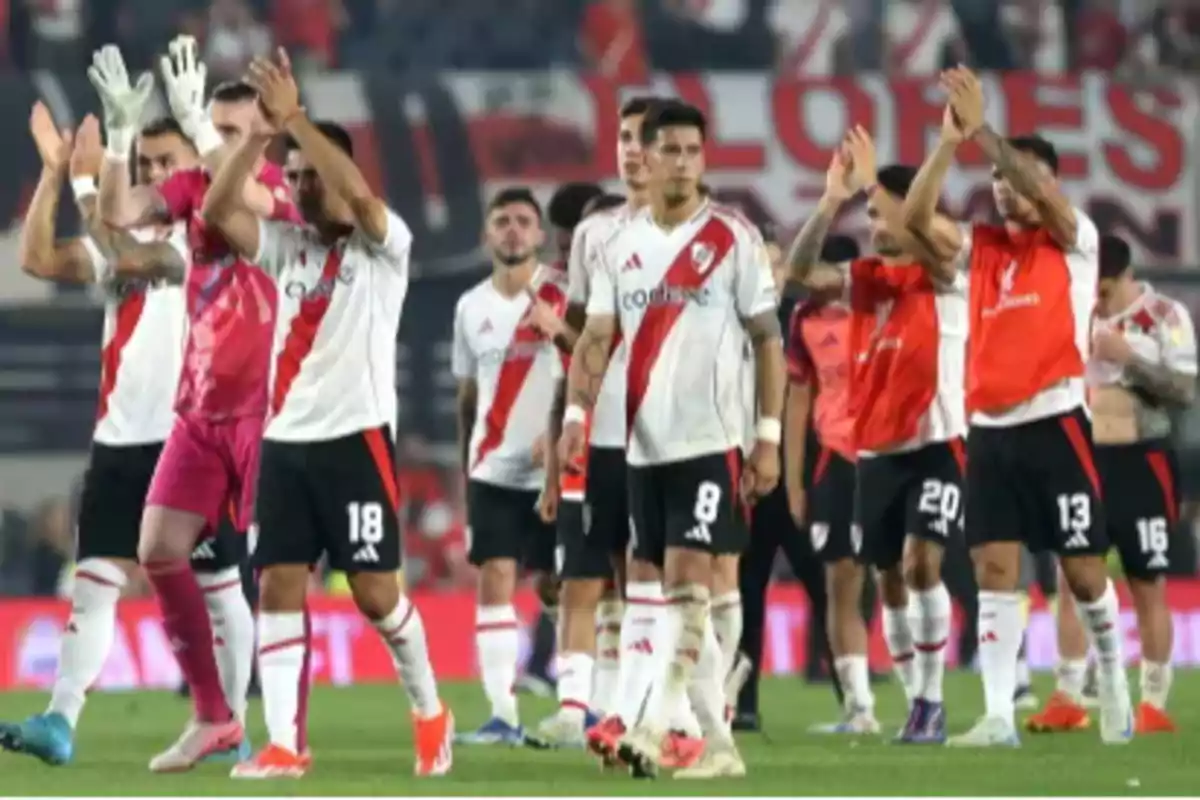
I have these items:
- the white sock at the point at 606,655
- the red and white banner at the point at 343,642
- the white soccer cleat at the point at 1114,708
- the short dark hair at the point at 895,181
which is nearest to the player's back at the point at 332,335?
the short dark hair at the point at 895,181

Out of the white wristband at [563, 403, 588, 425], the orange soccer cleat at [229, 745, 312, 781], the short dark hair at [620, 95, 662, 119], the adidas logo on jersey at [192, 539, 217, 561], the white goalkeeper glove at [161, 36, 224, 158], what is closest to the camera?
the orange soccer cleat at [229, 745, 312, 781]

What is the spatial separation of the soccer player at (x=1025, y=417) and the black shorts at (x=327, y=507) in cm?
297

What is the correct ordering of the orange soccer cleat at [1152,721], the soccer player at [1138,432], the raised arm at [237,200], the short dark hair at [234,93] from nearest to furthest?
1. the raised arm at [237,200]
2. the short dark hair at [234,93]
3. the orange soccer cleat at [1152,721]
4. the soccer player at [1138,432]

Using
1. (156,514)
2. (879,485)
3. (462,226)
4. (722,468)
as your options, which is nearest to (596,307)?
(722,468)

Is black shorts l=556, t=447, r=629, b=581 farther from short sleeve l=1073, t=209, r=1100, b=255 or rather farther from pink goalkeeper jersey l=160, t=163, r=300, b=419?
pink goalkeeper jersey l=160, t=163, r=300, b=419

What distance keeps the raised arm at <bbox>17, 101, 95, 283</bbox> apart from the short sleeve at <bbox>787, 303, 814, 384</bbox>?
4.02m

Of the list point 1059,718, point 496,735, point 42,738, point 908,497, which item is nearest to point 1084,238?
point 908,497

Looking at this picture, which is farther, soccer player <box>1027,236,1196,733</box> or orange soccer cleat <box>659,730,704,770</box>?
soccer player <box>1027,236,1196,733</box>

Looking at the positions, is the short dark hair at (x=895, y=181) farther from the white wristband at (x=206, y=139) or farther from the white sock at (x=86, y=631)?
the white sock at (x=86, y=631)

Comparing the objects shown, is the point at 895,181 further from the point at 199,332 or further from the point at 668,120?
the point at 199,332

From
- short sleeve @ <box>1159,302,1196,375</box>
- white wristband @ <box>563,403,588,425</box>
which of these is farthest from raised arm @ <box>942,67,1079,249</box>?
short sleeve @ <box>1159,302,1196,375</box>

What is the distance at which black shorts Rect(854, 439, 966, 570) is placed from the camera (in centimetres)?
1264

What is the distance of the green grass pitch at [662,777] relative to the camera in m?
9.54

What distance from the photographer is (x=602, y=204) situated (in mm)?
12828
